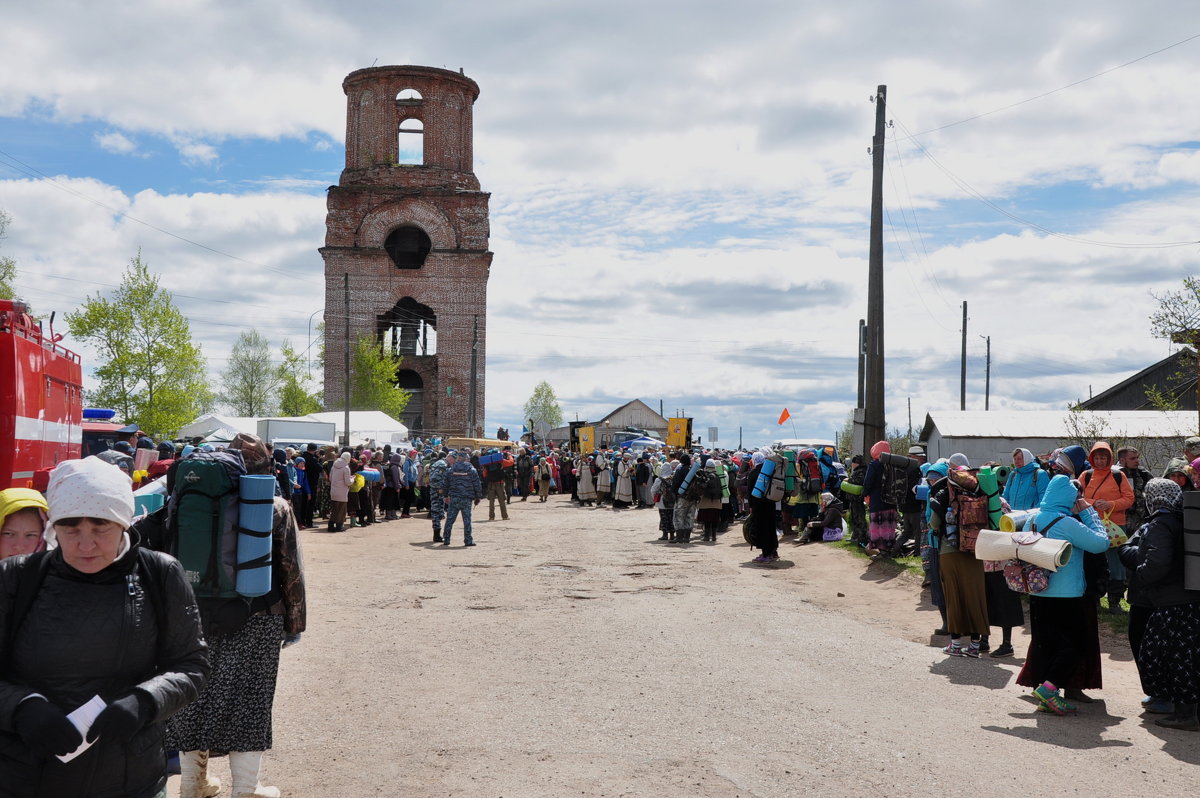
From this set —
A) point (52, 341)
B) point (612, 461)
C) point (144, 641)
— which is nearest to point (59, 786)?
point (144, 641)

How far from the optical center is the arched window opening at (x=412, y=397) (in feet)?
204

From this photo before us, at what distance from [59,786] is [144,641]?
0.47 meters

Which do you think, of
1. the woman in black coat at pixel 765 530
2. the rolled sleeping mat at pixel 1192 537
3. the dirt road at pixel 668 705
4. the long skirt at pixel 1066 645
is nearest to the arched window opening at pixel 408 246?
the woman in black coat at pixel 765 530

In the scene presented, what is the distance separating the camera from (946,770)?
249 inches

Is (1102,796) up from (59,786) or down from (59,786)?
down

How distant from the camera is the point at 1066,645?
8078 mm

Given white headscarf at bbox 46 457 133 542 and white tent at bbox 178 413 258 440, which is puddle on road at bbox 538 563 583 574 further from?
white tent at bbox 178 413 258 440

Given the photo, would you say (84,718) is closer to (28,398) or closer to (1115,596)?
(28,398)

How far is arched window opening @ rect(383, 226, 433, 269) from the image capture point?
191 ft

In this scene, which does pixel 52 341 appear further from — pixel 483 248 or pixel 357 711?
pixel 483 248

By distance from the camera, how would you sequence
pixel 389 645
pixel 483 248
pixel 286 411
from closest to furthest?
1. pixel 389 645
2. pixel 483 248
3. pixel 286 411

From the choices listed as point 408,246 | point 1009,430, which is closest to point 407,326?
point 408,246

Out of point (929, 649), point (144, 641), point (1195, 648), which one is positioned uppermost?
point (144, 641)

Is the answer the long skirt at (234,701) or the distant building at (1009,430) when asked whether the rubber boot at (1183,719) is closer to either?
the long skirt at (234,701)
